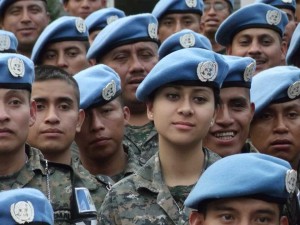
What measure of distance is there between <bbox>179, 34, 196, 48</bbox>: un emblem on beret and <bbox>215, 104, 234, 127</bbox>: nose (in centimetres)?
113

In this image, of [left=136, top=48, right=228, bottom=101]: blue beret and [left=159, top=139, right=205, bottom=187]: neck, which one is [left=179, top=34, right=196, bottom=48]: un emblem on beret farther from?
[left=159, top=139, right=205, bottom=187]: neck

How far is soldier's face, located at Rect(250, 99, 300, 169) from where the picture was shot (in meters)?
7.29

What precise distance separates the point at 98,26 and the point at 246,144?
119 inches

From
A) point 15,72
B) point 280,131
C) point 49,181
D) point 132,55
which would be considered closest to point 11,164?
point 49,181

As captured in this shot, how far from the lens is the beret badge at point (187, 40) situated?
8.38 metres

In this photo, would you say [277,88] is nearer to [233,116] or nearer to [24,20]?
[233,116]

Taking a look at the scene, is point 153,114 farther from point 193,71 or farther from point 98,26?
point 98,26

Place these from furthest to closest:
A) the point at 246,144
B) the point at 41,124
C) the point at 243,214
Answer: the point at 246,144 → the point at 41,124 → the point at 243,214

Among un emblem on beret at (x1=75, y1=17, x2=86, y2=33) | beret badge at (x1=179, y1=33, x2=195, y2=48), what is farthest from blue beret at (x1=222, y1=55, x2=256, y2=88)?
un emblem on beret at (x1=75, y1=17, x2=86, y2=33)

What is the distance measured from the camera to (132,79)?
27.3 ft

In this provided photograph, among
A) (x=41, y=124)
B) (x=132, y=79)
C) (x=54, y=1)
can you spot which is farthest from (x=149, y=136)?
(x=54, y=1)

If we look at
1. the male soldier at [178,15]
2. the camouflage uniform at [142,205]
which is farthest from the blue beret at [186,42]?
the camouflage uniform at [142,205]

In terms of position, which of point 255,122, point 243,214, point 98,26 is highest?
point 98,26

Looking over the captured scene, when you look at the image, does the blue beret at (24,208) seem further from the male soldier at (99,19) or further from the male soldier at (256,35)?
the male soldier at (99,19)
